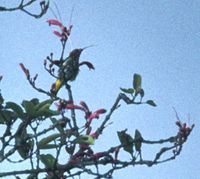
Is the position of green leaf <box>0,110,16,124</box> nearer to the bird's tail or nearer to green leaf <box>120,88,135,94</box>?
the bird's tail

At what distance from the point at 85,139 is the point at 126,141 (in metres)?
0.57

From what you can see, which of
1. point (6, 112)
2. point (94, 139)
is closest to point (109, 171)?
point (94, 139)

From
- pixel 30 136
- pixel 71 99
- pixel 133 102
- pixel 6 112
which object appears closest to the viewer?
pixel 30 136

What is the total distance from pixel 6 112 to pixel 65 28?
0.99 m

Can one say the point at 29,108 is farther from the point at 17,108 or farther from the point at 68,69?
the point at 68,69

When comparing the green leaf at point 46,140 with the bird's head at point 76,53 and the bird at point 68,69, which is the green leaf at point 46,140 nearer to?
the bird at point 68,69

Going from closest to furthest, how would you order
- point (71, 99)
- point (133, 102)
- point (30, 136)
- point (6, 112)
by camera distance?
point (30, 136)
point (6, 112)
point (71, 99)
point (133, 102)

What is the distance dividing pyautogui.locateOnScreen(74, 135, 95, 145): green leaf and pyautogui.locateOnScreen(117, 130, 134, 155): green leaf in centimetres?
48

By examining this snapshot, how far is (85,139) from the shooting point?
3.20 meters

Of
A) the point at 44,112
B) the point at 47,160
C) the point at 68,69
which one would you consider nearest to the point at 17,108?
the point at 44,112

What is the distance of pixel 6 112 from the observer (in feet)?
11.2

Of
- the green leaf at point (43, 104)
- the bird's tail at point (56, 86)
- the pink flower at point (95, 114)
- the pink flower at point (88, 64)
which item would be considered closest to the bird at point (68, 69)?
the bird's tail at point (56, 86)

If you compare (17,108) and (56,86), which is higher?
(56,86)

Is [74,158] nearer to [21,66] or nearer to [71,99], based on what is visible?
[71,99]
